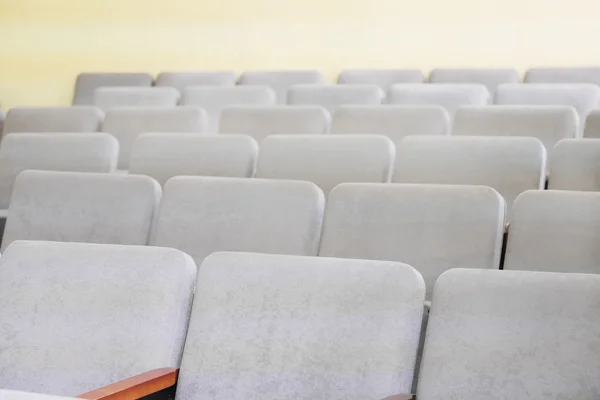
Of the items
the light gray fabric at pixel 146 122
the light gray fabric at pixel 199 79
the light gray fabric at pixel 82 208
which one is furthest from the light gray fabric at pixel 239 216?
the light gray fabric at pixel 199 79

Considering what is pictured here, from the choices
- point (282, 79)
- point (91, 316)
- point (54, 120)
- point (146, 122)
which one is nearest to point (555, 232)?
point (91, 316)

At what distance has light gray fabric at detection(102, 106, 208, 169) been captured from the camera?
3.45ft

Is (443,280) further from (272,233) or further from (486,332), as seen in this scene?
(272,233)

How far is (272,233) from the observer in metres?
0.67

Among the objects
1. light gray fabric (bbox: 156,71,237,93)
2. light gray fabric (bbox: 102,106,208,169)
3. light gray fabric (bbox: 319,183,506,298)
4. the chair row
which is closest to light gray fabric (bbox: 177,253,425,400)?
the chair row

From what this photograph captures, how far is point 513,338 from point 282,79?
38.5 inches

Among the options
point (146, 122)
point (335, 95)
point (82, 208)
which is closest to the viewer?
point (82, 208)

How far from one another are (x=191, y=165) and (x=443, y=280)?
423 mm

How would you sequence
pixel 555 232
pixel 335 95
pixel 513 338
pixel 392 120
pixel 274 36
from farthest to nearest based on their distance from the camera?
pixel 274 36 → pixel 335 95 → pixel 392 120 → pixel 555 232 → pixel 513 338

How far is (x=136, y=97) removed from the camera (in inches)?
50.8

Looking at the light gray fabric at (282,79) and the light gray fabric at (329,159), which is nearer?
the light gray fabric at (329,159)

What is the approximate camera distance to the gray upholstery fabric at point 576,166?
750mm

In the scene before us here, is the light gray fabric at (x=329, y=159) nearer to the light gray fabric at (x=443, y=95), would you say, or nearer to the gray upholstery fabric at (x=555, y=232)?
the gray upholstery fabric at (x=555, y=232)

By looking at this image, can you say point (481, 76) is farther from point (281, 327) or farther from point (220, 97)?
point (281, 327)
